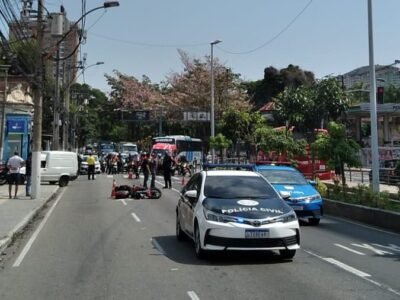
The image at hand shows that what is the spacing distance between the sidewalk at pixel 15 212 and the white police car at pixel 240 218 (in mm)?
4070

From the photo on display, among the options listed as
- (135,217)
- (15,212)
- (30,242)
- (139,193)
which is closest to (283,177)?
(135,217)

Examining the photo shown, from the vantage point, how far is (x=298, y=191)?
630 inches

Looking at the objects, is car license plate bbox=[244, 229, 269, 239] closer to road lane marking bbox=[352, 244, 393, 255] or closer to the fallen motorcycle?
road lane marking bbox=[352, 244, 393, 255]

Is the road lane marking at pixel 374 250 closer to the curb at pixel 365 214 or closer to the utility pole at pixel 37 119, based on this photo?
the curb at pixel 365 214

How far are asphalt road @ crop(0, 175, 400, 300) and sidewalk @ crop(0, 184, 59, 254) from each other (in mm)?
450

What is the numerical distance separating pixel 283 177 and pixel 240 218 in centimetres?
761

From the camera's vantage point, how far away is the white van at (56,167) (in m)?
33.2

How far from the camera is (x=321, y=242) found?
41.2 feet

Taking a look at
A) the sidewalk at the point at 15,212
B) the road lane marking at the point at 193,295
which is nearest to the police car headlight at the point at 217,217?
the road lane marking at the point at 193,295

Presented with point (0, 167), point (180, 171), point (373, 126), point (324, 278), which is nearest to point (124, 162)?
point (180, 171)

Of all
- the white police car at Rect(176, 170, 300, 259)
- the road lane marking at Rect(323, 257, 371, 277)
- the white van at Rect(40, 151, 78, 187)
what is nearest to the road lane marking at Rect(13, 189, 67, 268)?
the white police car at Rect(176, 170, 300, 259)

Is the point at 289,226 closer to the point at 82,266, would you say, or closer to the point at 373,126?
the point at 82,266

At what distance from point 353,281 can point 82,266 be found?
4.23 meters

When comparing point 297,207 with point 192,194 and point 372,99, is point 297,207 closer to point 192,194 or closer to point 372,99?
point 192,194
